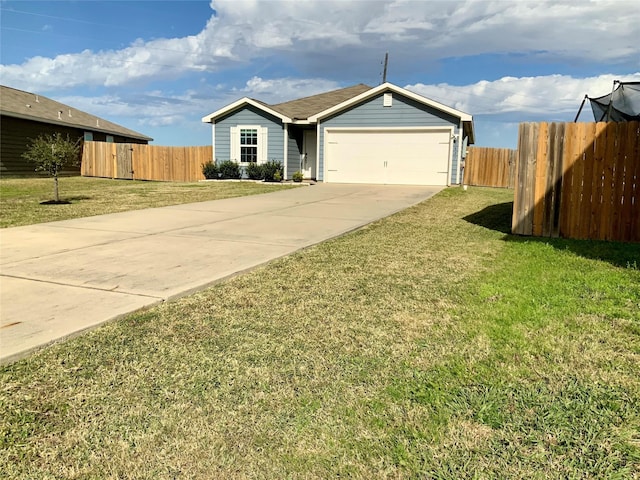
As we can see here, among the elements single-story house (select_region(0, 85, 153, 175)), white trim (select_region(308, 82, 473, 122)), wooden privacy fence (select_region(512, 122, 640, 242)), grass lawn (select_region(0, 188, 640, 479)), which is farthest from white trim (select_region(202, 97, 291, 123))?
grass lawn (select_region(0, 188, 640, 479))

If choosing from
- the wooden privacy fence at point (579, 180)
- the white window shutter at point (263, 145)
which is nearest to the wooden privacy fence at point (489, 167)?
the white window shutter at point (263, 145)

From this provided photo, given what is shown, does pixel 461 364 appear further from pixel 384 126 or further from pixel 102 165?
pixel 102 165

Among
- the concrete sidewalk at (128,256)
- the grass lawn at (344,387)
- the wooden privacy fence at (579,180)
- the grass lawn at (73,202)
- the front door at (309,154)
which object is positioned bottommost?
the grass lawn at (344,387)

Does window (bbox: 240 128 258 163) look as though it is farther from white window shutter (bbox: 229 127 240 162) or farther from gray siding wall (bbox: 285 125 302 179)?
gray siding wall (bbox: 285 125 302 179)

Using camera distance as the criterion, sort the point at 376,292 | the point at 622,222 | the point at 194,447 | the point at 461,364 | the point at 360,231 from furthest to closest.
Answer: the point at 360,231 → the point at 622,222 → the point at 376,292 → the point at 461,364 → the point at 194,447

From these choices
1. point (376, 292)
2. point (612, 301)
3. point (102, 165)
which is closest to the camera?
point (612, 301)

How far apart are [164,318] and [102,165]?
24.1 metres

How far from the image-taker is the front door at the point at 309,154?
22406mm

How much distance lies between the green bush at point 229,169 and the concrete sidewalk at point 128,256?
34.3 feet

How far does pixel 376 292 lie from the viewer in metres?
4.56

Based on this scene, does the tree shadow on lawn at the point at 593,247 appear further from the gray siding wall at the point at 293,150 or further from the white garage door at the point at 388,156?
the gray siding wall at the point at 293,150

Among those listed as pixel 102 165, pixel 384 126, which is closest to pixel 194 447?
pixel 384 126

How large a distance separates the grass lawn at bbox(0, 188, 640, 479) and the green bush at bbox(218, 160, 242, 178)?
57.6 feet

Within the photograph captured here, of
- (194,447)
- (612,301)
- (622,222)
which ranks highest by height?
(622,222)
